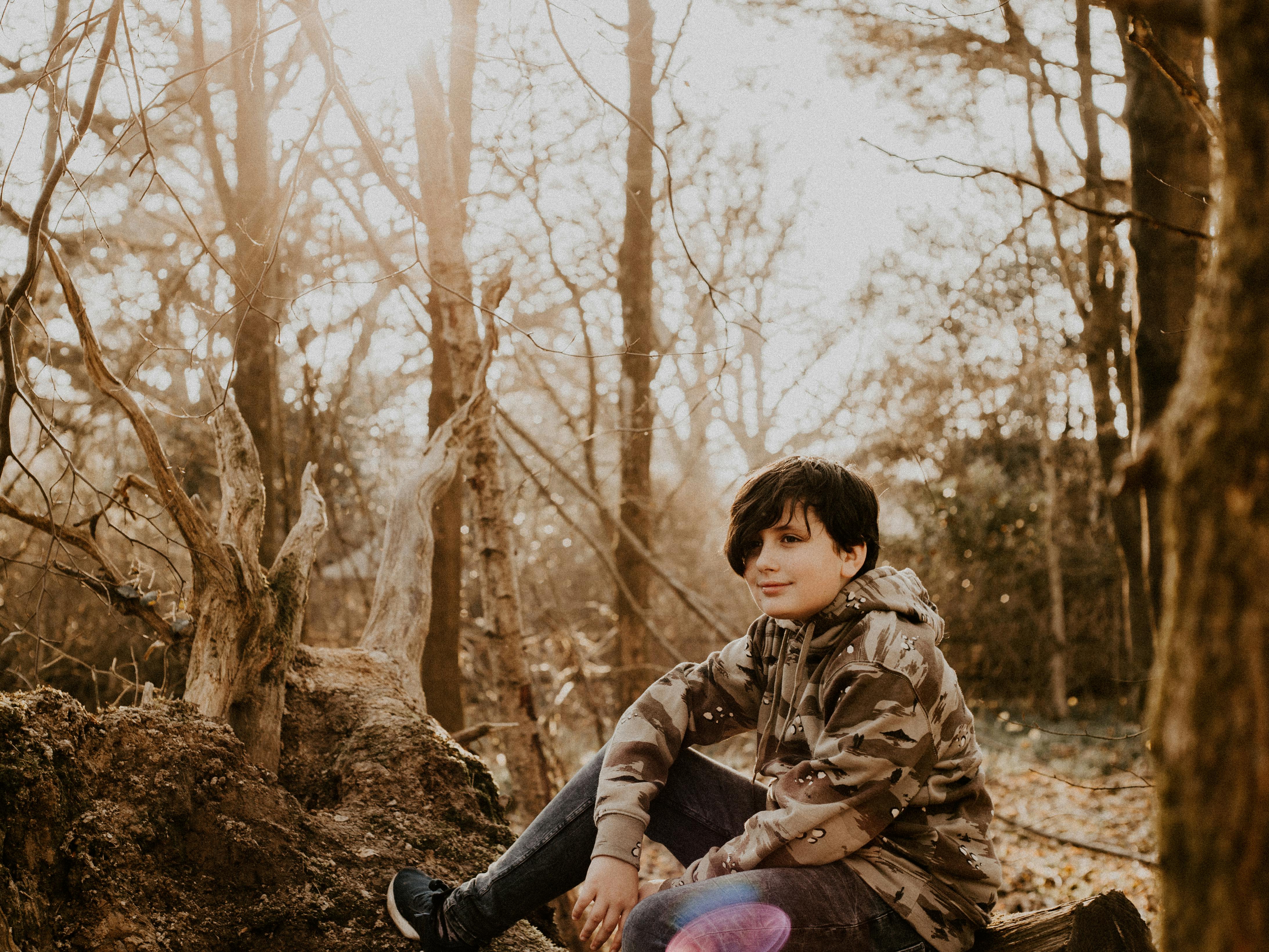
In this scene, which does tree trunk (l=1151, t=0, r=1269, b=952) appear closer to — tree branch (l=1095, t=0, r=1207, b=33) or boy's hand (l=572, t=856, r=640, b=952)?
tree branch (l=1095, t=0, r=1207, b=33)

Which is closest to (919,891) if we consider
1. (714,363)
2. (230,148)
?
(230,148)

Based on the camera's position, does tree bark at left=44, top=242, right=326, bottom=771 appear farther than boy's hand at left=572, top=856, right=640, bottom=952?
Yes

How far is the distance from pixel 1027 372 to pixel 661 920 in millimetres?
8121

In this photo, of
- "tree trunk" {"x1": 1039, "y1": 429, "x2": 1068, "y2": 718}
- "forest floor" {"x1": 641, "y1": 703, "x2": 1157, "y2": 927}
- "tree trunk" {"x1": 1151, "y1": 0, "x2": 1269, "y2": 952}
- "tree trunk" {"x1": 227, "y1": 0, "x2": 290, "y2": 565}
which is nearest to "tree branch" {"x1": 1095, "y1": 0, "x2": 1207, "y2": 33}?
"tree trunk" {"x1": 1151, "y1": 0, "x2": 1269, "y2": 952}

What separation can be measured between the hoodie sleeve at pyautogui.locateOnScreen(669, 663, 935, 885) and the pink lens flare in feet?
0.28

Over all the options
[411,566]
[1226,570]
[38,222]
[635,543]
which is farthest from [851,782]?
[635,543]

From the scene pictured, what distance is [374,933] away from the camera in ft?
6.29

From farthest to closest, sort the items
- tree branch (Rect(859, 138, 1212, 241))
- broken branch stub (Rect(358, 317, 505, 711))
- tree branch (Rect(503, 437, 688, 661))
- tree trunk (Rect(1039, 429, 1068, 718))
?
1. tree trunk (Rect(1039, 429, 1068, 718))
2. tree branch (Rect(503, 437, 688, 661))
3. broken branch stub (Rect(358, 317, 505, 711))
4. tree branch (Rect(859, 138, 1212, 241))

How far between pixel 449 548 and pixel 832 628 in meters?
2.92

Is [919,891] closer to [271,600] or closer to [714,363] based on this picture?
[271,600]

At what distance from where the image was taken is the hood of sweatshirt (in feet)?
5.84

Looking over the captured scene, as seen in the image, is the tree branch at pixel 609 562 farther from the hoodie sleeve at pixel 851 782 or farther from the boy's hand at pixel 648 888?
the hoodie sleeve at pixel 851 782

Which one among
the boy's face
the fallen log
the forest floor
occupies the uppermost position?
the boy's face

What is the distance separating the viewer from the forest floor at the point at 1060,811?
15.2ft
